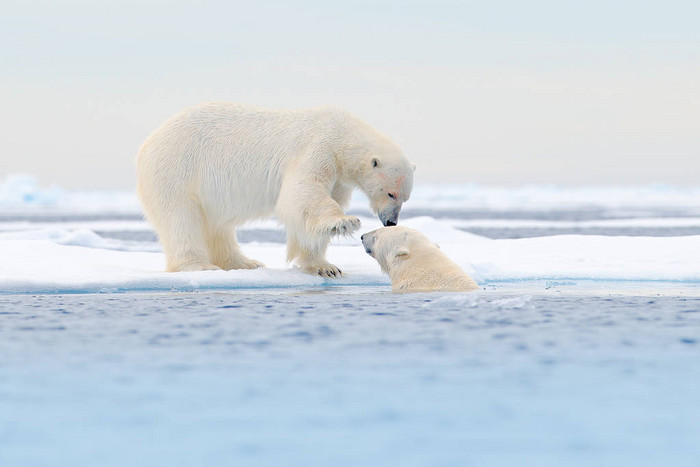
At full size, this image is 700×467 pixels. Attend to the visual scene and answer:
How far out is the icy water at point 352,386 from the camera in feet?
7.93

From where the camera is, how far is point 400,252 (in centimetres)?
592

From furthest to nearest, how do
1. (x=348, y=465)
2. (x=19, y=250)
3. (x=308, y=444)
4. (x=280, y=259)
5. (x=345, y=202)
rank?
(x=280, y=259) < (x=19, y=250) < (x=345, y=202) < (x=308, y=444) < (x=348, y=465)

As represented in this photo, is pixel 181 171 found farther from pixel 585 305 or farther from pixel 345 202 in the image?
pixel 585 305

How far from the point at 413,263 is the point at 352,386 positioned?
117 inches

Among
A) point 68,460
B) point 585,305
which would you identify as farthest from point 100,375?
point 585,305

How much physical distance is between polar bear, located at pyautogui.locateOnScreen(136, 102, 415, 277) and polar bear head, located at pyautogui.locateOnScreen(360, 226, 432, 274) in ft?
0.80

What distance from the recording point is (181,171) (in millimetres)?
6656

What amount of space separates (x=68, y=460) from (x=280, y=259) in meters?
5.94

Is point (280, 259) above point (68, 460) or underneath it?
above

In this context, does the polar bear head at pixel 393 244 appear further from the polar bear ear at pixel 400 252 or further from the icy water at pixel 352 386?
the icy water at pixel 352 386

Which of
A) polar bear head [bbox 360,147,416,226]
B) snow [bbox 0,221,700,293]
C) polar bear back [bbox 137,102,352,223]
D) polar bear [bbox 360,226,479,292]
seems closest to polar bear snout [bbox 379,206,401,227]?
polar bear head [bbox 360,147,416,226]

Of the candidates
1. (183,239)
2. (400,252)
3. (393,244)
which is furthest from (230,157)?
(400,252)

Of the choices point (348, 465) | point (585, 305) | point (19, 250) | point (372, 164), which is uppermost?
point (372, 164)

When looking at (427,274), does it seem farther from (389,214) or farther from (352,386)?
(352,386)
